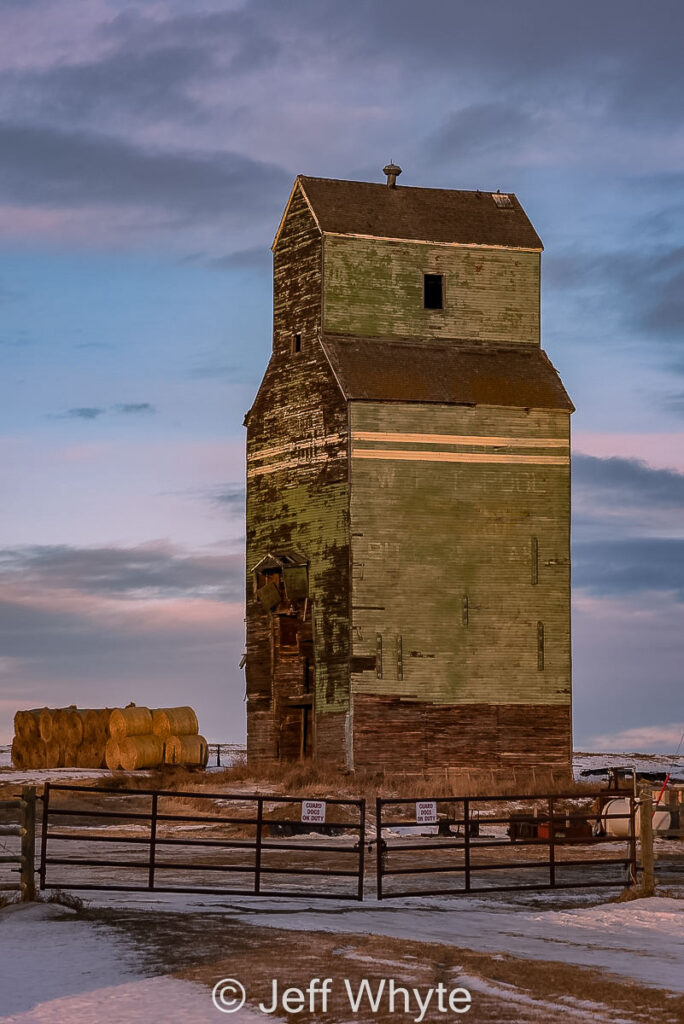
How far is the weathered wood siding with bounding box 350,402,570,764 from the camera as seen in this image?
43.3 m

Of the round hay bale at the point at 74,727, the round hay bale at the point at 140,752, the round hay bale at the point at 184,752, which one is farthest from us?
the round hay bale at the point at 74,727

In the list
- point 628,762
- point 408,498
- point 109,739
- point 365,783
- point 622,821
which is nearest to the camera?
point 622,821

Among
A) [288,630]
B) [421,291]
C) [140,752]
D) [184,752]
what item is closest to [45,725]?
[140,752]

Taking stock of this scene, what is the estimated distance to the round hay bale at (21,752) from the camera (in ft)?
169

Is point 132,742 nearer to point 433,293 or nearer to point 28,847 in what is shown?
point 433,293

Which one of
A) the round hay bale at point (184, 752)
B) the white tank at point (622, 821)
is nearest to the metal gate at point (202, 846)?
the round hay bale at point (184, 752)

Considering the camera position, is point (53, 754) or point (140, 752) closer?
point (140, 752)

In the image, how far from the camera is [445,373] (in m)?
45.4

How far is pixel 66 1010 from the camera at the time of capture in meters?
13.6

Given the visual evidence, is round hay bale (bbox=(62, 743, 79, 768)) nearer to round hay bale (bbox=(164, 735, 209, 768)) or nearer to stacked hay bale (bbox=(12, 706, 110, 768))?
stacked hay bale (bbox=(12, 706, 110, 768))

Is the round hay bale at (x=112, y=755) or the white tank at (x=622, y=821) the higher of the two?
the round hay bale at (x=112, y=755)

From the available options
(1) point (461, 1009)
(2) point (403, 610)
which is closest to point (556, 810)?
(2) point (403, 610)

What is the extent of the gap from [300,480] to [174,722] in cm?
Result: 874

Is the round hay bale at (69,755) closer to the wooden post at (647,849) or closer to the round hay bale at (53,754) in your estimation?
the round hay bale at (53,754)
